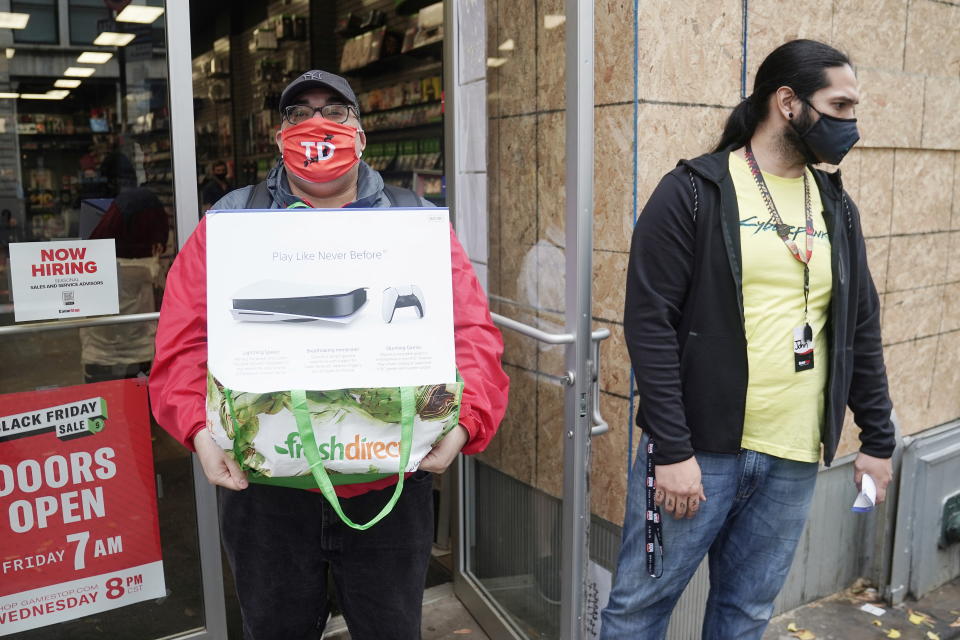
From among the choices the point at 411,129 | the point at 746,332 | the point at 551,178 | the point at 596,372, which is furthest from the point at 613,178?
the point at 411,129

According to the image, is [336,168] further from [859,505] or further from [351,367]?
[859,505]

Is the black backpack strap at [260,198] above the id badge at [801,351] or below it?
above

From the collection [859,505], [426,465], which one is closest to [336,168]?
[426,465]

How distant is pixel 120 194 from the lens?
8.07 feet

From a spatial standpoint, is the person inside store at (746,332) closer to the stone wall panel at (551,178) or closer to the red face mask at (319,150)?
the stone wall panel at (551,178)

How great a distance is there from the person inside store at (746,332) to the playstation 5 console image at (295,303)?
2.36 ft

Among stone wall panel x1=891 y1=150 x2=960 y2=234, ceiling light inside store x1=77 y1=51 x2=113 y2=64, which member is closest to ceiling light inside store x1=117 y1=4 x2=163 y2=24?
ceiling light inside store x1=77 y1=51 x2=113 y2=64

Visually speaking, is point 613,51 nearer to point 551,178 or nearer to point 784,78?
point 551,178

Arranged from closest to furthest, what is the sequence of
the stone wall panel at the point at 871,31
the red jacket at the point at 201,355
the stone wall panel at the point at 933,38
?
the red jacket at the point at 201,355 → the stone wall panel at the point at 871,31 → the stone wall panel at the point at 933,38

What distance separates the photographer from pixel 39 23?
2.34 metres

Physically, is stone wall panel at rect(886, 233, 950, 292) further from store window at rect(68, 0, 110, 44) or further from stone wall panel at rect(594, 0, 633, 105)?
store window at rect(68, 0, 110, 44)

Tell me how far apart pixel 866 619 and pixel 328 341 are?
9.34 ft

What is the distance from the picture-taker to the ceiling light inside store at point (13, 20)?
2305mm

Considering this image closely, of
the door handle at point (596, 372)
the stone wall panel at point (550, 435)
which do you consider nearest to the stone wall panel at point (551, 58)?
the door handle at point (596, 372)
